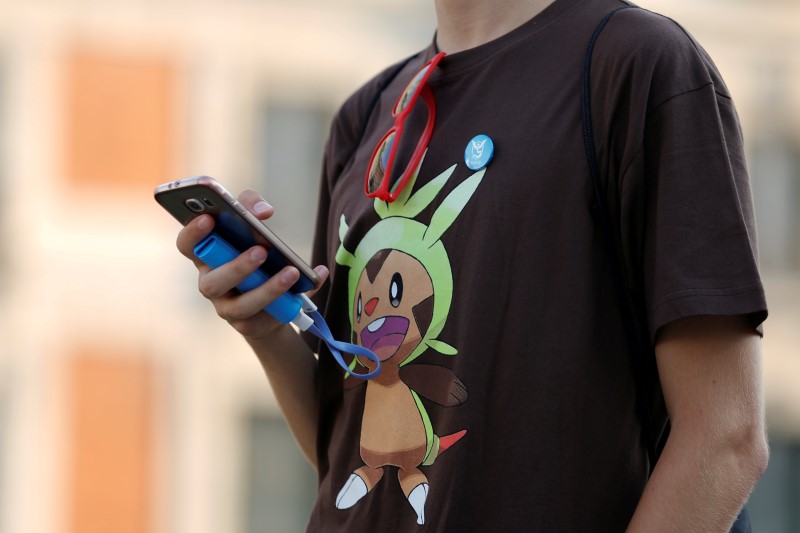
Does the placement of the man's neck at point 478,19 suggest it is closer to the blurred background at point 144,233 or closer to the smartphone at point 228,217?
the smartphone at point 228,217

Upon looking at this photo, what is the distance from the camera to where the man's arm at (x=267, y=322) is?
46.8 inches

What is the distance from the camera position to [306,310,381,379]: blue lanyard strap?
1227 mm

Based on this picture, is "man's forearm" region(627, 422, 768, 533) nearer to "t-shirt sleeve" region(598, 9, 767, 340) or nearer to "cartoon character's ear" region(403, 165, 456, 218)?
"t-shirt sleeve" region(598, 9, 767, 340)

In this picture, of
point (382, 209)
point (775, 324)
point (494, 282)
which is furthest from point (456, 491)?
point (775, 324)

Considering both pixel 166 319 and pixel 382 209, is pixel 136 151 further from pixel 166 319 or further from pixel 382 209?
pixel 382 209

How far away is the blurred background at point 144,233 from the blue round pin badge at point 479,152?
7182 mm

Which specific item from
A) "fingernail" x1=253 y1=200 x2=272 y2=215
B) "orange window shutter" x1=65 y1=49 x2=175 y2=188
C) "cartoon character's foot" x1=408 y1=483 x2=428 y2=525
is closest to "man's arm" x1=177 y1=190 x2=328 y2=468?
"fingernail" x1=253 y1=200 x2=272 y2=215

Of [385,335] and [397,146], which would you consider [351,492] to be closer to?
[385,335]

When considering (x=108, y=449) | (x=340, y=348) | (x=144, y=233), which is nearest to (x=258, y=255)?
(x=340, y=348)

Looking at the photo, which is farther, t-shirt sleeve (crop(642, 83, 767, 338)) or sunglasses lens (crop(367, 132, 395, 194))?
sunglasses lens (crop(367, 132, 395, 194))

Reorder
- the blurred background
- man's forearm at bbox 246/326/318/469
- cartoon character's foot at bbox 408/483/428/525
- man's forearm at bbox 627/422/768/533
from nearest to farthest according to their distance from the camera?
man's forearm at bbox 627/422/768/533 < cartoon character's foot at bbox 408/483/428/525 < man's forearm at bbox 246/326/318/469 < the blurred background

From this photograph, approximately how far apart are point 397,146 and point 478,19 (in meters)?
0.16

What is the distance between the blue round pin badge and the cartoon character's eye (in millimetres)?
139

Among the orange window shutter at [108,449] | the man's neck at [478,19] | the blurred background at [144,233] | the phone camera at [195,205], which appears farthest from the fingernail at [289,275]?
the orange window shutter at [108,449]
